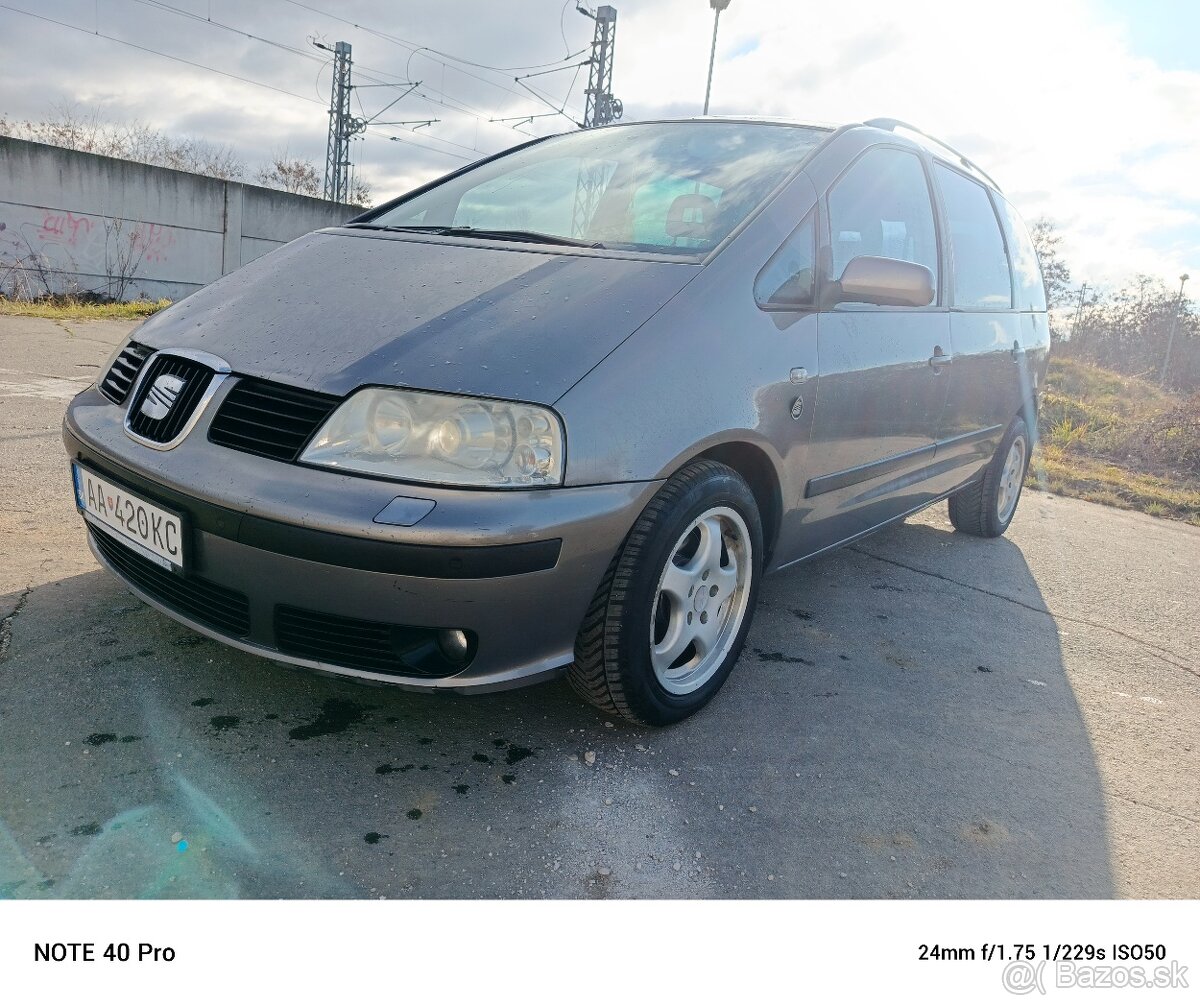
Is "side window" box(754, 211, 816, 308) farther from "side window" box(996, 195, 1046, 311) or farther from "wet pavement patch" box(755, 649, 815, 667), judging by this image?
"side window" box(996, 195, 1046, 311)

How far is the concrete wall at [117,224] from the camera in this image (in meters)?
13.6

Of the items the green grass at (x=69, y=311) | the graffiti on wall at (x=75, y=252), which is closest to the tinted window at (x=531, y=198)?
the green grass at (x=69, y=311)

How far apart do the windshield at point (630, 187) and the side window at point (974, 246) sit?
1.01 m

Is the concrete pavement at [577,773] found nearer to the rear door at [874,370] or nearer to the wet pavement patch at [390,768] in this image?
the wet pavement patch at [390,768]

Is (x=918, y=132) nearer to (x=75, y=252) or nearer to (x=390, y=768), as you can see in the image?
(x=390, y=768)

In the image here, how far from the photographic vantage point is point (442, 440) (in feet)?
5.62

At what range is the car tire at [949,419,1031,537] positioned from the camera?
14.1ft

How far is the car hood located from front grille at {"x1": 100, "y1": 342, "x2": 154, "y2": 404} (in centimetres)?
4

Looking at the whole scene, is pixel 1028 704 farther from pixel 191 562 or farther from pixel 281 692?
pixel 191 562

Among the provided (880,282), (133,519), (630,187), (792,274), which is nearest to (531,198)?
(630,187)

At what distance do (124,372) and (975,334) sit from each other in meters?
3.01

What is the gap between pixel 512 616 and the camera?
1.73 meters
